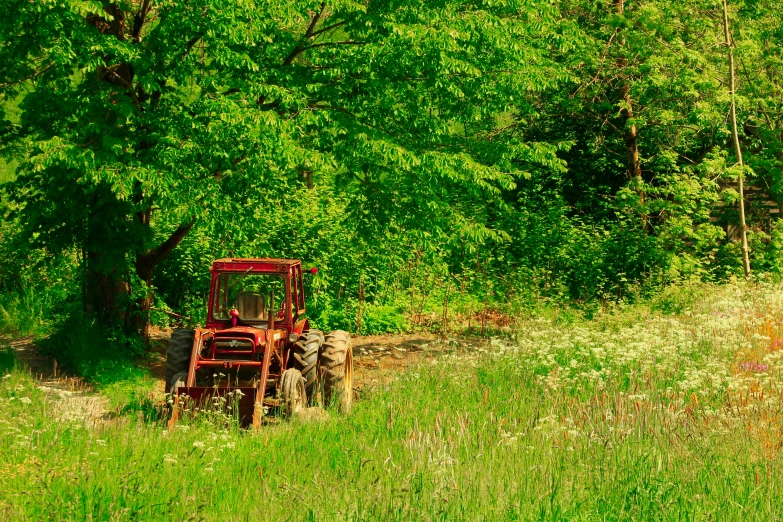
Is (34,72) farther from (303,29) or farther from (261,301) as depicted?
(261,301)

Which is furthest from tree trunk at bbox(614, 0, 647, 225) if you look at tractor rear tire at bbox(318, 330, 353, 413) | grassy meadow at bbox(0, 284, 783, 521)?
tractor rear tire at bbox(318, 330, 353, 413)

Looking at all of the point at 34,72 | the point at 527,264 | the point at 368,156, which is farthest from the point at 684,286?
the point at 34,72

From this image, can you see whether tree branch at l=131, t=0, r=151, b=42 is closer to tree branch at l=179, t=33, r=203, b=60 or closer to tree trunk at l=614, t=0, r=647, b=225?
tree branch at l=179, t=33, r=203, b=60

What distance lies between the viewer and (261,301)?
36.1 ft

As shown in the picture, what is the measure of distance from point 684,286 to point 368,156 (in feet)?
25.8

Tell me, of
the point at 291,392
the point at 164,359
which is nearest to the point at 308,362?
the point at 291,392

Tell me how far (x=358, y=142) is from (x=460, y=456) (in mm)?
6538

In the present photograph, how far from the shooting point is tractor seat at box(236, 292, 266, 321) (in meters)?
10.9

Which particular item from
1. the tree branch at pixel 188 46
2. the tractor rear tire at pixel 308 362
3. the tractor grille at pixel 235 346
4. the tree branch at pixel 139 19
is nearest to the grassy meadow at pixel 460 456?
the tractor rear tire at pixel 308 362

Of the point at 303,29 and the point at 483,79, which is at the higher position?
the point at 303,29

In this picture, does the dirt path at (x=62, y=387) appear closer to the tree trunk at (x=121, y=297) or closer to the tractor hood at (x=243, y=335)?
the tree trunk at (x=121, y=297)

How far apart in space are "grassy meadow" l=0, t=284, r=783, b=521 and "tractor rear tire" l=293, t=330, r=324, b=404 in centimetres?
84

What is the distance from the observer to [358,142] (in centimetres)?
1278

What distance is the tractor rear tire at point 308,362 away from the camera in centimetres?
1063
